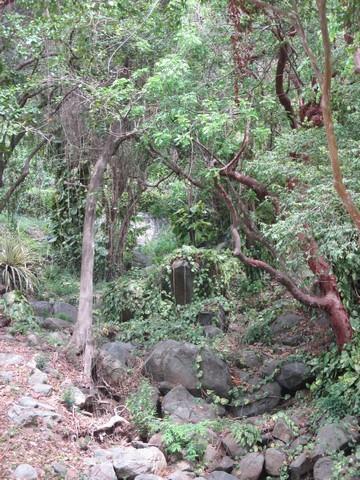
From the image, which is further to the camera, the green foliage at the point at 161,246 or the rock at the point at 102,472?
the green foliage at the point at 161,246

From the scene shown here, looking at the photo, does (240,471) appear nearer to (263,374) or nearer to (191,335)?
(263,374)

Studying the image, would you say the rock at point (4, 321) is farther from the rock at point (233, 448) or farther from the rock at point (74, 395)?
the rock at point (233, 448)

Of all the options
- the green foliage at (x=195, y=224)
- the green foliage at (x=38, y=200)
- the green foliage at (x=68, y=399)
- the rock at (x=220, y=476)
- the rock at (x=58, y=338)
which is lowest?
the rock at (x=220, y=476)

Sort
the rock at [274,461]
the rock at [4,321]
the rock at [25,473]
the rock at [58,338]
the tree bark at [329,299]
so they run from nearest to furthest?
1. the rock at [25,473]
2. the rock at [274,461]
3. the tree bark at [329,299]
4. the rock at [58,338]
5. the rock at [4,321]

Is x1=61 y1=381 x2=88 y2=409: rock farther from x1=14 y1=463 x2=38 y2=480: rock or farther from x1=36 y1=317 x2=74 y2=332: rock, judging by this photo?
x1=36 y1=317 x2=74 y2=332: rock

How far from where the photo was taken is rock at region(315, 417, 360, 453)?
5602mm


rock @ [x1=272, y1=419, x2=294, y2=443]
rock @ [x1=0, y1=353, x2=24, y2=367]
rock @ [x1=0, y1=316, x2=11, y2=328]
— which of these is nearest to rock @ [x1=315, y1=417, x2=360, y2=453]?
rock @ [x1=272, y1=419, x2=294, y2=443]

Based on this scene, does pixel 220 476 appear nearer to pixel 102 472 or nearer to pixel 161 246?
pixel 102 472

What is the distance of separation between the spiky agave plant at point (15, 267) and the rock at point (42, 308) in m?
0.30

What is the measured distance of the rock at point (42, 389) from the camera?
6430 mm

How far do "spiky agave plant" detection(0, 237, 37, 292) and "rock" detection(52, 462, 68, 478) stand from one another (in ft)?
14.3

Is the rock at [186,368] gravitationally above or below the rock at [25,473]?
above

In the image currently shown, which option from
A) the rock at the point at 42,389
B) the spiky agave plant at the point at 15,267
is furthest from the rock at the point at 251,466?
the spiky agave plant at the point at 15,267

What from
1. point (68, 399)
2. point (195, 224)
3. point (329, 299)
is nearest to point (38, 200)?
point (195, 224)
